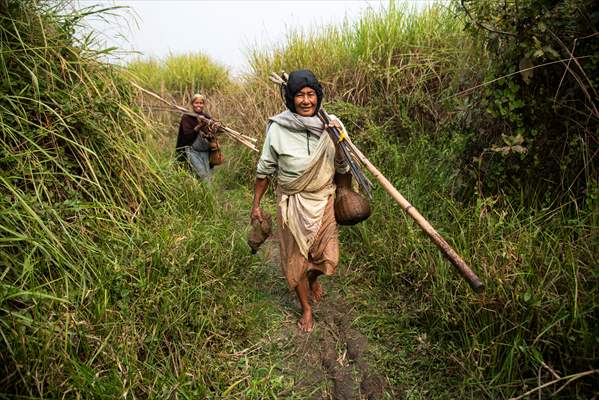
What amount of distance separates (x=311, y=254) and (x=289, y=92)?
Result: 1081 millimetres

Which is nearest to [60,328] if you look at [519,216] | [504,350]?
[504,350]

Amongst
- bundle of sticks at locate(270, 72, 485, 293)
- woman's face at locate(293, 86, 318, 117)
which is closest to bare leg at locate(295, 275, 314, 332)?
bundle of sticks at locate(270, 72, 485, 293)

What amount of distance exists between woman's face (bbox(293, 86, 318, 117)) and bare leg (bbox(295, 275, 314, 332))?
3.58 ft

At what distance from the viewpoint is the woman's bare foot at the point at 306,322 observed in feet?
9.13

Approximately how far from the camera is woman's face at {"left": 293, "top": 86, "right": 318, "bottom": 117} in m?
2.59

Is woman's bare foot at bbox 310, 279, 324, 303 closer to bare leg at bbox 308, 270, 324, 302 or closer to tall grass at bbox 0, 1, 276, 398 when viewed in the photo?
bare leg at bbox 308, 270, 324, 302

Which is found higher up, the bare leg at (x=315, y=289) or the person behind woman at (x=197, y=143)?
the person behind woman at (x=197, y=143)

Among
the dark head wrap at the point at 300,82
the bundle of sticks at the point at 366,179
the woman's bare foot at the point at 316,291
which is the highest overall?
the dark head wrap at the point at 300,82

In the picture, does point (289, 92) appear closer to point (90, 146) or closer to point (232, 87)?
point (90, 146)

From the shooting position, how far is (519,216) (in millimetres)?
2812

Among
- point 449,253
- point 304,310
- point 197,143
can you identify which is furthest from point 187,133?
point 449,253

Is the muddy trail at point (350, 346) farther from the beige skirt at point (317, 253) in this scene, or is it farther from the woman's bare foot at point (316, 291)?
the beige skirt at point (317, 253)

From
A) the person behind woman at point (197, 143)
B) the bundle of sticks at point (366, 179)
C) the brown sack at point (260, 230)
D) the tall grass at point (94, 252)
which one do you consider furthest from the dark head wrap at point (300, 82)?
the person behind woman at point (197, 143)

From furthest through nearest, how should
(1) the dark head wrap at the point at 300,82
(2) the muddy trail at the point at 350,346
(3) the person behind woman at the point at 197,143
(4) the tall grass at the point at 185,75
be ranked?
(4) the tall grass at the point at 185,75 < (3) the person behind woman at the point at 197,143 < (1) the dark head wrap at the point at 300,82 < (2) the muddy trail at the point at 350,346
